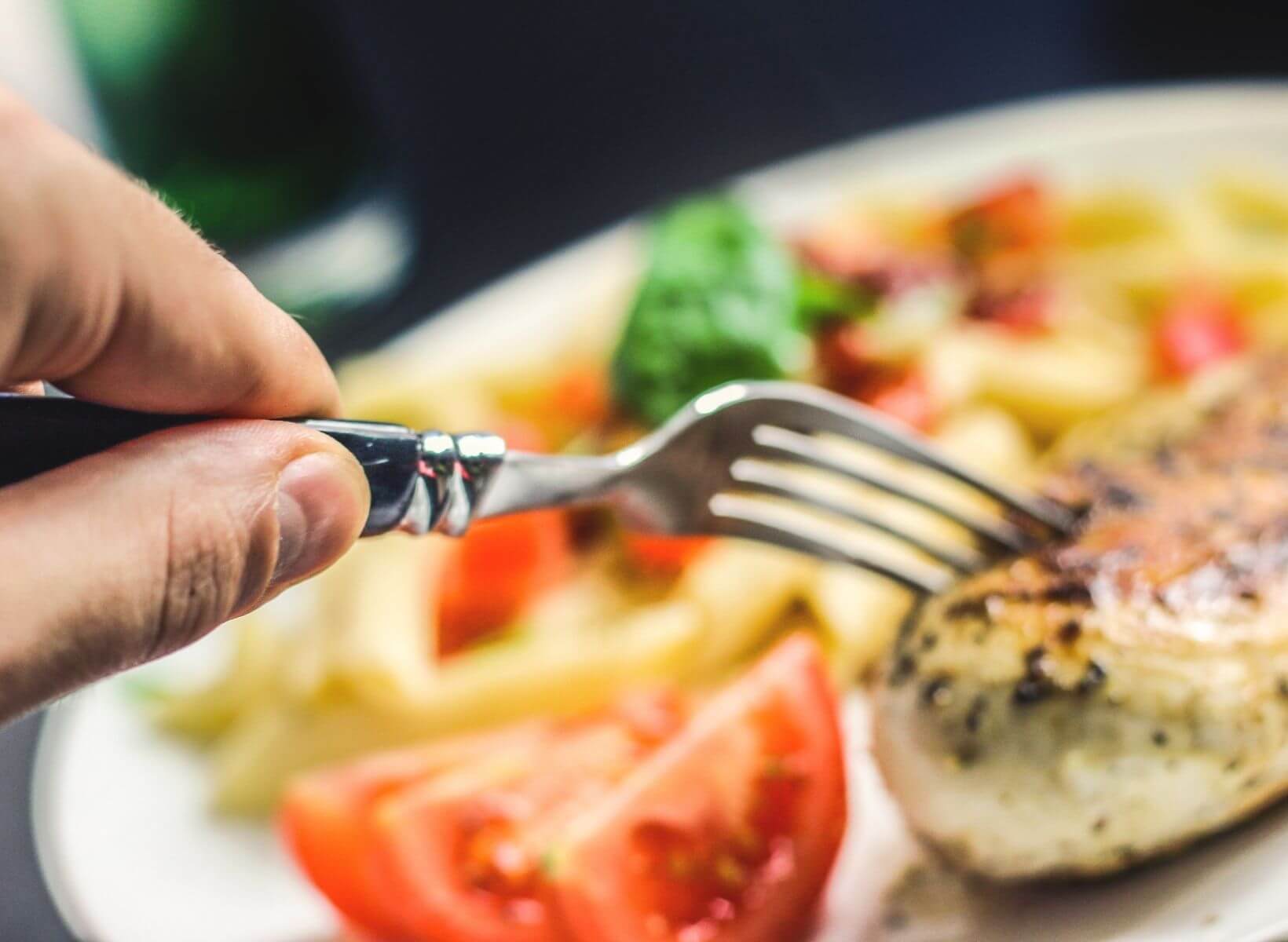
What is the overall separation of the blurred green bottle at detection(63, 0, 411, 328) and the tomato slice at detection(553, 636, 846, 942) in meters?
2.59

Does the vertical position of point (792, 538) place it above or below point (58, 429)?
below

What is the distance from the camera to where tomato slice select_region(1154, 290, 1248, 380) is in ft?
9.00

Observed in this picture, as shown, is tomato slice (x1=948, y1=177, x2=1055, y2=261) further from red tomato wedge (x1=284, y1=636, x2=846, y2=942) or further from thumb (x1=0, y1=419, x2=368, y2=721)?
thumb (x1=0, y1=419, x2=368, y2=721)

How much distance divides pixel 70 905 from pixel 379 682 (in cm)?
60

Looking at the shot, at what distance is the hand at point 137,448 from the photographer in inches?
36.3

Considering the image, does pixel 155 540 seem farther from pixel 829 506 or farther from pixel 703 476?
pixel 829 506

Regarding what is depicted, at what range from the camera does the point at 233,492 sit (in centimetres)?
108

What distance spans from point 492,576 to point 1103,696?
54.7 inches

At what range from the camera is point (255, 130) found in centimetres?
428

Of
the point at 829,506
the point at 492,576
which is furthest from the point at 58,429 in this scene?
the point at 492,576

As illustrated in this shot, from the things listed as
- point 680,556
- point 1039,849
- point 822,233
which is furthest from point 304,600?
point 1039,849

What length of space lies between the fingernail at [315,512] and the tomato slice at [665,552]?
1341mm

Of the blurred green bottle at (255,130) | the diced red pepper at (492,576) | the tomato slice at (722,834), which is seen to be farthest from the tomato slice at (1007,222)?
the blurred green bottle at (255,130)

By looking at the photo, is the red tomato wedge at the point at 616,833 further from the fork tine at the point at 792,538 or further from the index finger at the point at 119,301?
the index finger at the point at 119,301
